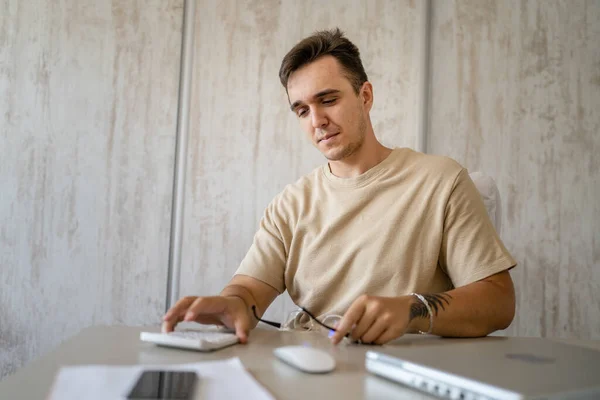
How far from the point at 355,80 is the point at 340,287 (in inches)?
25.0

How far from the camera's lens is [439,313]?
997 mm

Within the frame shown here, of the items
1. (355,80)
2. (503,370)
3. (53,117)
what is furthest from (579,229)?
(53,117)

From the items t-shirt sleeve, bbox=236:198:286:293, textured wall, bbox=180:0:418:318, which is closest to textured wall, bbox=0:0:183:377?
textured wall, bbox=180:0:418:318

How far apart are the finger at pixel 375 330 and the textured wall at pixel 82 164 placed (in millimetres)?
1612

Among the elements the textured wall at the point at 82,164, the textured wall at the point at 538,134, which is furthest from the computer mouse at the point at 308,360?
the textured wall at the point at 82,164

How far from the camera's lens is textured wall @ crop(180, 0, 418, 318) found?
7.59 ft

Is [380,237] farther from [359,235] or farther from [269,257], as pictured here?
[269,257]

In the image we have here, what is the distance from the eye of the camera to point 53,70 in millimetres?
2377

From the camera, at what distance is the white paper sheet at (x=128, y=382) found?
0.54m

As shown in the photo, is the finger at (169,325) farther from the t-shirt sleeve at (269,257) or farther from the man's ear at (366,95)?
the man's ear at (366,95)

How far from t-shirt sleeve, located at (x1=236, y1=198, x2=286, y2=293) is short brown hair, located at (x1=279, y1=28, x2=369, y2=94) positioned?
1.44 feet

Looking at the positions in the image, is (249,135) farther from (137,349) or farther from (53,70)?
(137,349)

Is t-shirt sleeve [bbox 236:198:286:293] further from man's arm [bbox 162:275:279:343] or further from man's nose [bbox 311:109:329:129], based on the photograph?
man's nose [bbox 311:109:329:129]

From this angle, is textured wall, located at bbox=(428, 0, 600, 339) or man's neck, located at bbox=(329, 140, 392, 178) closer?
man's neck, located at bbox=(329, 140, 392, 178)
